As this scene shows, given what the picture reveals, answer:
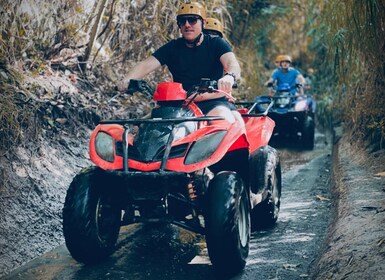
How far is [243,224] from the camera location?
463cm

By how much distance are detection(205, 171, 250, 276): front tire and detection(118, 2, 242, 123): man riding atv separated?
992 mm

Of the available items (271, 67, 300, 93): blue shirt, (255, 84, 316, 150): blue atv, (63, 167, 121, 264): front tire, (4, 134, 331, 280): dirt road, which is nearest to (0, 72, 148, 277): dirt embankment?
(4, 134, 331, 280): dirt road

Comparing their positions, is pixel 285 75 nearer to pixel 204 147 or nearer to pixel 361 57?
pixel 361 57

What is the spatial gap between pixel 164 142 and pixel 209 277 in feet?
3.33

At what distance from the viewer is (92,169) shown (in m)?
4.56

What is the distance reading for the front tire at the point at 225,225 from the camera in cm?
416

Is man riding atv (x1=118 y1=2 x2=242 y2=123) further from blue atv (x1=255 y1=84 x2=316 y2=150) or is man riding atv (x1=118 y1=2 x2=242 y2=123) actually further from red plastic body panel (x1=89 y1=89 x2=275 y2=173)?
blue atv (x1=255 y1=84 x2=316 y2=150)

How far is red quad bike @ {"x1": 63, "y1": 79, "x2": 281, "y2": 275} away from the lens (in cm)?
422

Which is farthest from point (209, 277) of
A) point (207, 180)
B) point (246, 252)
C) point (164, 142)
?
point (164, 142)

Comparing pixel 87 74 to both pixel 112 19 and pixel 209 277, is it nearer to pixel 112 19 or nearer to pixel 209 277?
pixel 112 19

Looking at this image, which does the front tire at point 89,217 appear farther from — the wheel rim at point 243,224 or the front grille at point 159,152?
the wheel rim at point 243,224

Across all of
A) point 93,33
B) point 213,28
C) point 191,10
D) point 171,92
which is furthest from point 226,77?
point 93,33

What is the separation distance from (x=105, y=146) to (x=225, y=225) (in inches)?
41.8

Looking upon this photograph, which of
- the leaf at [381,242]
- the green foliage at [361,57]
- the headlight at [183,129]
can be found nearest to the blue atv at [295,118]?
the green foliage at [361,57]
